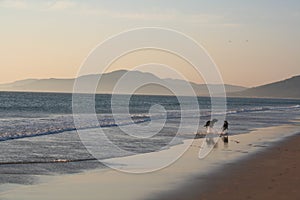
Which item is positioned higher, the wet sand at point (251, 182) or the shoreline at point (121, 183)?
the shoreline at point (121, 183)

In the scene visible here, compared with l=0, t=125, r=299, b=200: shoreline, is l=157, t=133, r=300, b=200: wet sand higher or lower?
lower

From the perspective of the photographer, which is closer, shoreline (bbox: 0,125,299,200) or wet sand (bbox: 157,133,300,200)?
Answer: shoreline (bbox: 0,125,299,200)

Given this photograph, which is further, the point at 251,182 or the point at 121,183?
the point at 251,182

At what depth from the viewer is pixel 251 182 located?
42.0 feet

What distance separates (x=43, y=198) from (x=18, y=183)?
1958 mm

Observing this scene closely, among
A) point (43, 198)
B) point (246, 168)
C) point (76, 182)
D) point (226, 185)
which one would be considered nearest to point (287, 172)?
point (246, 168)

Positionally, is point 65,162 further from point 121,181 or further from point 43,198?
point 43,198

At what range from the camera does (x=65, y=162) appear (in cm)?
1599

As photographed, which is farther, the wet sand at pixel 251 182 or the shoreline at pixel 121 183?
the wet sand at pixel 251 182

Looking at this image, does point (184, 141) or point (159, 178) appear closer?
point (159, 178)

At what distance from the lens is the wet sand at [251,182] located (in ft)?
36.3

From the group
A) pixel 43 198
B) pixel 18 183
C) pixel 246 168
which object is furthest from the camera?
pixel 246 168

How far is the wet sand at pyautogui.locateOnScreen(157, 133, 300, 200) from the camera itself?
36.3ft

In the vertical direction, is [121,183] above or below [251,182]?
above
